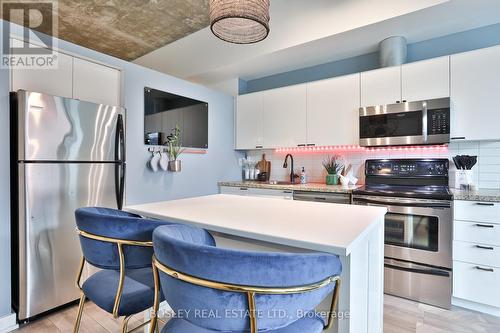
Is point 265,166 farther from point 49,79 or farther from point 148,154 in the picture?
point 49,79

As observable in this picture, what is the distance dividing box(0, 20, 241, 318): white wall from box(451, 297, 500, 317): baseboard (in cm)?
283

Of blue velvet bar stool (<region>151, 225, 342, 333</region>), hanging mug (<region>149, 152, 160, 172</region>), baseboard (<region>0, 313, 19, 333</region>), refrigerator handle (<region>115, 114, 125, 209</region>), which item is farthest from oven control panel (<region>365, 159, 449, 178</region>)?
baseboard (<region>0, 313, 19, 333</region>)

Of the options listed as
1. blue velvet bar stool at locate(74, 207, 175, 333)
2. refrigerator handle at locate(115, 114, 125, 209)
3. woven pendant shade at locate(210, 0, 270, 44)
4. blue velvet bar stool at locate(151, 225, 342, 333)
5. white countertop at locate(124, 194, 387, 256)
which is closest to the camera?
blue velvet bar stool at locate(151, 225, 342, 333)

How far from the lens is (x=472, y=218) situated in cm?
216

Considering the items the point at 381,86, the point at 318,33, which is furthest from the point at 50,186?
the point at 381,86

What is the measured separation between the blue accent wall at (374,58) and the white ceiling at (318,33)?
0.08m

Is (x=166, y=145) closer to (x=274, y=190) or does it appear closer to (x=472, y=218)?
(x=274, y=190)

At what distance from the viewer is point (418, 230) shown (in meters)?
2.37

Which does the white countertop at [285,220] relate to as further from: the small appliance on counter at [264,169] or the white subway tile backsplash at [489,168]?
the small appliance on counter at [264,169]

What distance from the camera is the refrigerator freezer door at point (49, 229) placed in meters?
1.95

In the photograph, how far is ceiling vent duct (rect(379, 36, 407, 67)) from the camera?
2.81m

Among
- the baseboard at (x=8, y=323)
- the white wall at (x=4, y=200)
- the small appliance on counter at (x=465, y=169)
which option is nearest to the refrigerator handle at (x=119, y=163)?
the white wall at (x=4, y=200)

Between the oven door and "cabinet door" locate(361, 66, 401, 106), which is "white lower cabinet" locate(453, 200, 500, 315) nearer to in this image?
the oven door

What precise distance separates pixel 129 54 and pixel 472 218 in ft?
15.3
